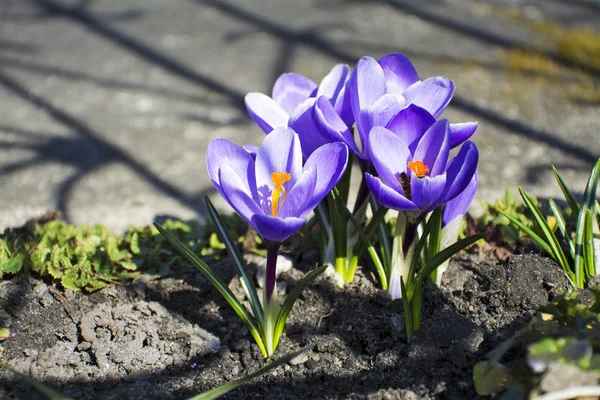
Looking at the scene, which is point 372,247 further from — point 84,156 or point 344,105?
point 84,156

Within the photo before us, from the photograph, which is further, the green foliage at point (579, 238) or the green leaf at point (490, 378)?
the green foliage at point (579, 238)

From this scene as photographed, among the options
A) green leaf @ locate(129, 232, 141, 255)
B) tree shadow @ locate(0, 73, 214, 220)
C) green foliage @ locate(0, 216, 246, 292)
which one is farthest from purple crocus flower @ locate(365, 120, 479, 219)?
tree shadow @ locate(0, 73, 214, 220)

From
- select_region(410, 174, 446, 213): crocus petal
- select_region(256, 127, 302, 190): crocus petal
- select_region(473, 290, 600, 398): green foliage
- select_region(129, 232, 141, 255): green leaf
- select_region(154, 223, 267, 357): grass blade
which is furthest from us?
select_region(129, 232, 141, 255): green leaf

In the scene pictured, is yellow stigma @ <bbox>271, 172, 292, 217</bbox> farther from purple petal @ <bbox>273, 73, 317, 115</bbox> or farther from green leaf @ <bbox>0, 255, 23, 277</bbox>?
green leaf @ <bbox>0, 255, 23, 277</bbox>

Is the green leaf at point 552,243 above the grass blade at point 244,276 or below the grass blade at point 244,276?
above

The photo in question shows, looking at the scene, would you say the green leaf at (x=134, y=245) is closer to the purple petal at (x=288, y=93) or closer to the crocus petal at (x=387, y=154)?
the purple petal at (x=288, y=93)

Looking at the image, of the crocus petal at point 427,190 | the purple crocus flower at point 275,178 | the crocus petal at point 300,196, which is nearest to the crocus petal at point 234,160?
the purple crocus flower at point 275,178

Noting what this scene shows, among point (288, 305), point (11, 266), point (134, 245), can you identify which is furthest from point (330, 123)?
point (11, 266)
